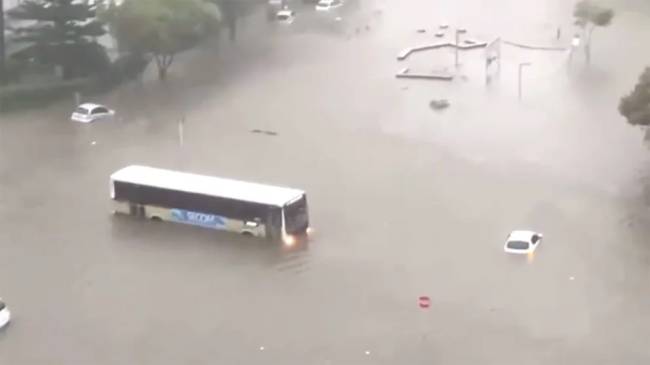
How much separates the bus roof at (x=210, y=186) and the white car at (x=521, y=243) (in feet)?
6.20

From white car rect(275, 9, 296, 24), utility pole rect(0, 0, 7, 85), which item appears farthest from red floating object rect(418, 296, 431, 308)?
white car rect(275, 9, 296, 24)

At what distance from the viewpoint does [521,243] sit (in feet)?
32.3

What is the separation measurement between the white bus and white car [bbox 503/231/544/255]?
5.98 feet

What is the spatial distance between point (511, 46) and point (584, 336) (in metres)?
9.88

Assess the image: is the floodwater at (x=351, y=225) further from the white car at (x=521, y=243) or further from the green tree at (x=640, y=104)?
the green tree at (x=640, y=104)

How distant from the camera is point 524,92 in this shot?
49.6ft

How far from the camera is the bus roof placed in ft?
33.6

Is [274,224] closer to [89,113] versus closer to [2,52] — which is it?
[89,113]

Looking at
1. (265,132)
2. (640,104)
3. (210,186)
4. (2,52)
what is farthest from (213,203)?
(2,52)

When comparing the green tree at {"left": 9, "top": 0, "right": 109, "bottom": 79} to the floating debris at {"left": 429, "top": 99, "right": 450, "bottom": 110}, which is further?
the green tree at {"left": 9, "top": 0, "right": 109, "bottom": 79}

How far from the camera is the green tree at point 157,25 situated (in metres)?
15.5

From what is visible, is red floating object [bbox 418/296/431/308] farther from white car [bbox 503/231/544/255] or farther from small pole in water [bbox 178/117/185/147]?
small pole in water [bbox 178/117/185/147]

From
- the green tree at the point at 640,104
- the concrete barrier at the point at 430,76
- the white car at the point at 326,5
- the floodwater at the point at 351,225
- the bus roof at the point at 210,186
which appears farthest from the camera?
the white car at the point at 326,5

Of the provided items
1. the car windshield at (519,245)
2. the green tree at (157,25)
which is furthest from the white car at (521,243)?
the green tree at (157,25)
